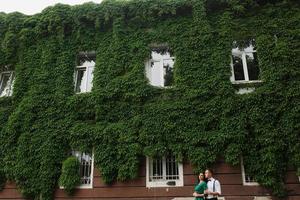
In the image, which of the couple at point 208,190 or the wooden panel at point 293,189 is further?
the wooden panel at point 293,189

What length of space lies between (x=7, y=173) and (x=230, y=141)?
32.7 feet

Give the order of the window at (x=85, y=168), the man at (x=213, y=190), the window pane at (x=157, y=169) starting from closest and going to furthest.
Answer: the man at (x=213, y=190) < the window pane at (x=157, y=169) < the window at (x=85, y=168)

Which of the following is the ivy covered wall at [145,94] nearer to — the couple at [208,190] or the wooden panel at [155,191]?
the wooden panel at [155,191]

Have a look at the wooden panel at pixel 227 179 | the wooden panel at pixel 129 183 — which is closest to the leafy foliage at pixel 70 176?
the wooden panel at pixel 129 183

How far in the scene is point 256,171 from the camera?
11.4 meters

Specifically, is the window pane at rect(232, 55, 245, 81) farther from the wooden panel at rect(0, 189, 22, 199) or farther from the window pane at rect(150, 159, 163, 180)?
the wooden panel at rect(0, 189, 22, 199)

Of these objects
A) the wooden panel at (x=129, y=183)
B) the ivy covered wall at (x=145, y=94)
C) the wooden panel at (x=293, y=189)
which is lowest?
the wooden panel at (x=293, y=189)

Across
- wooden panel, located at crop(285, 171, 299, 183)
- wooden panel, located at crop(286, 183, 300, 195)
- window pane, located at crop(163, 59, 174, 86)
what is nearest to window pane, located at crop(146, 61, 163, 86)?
window pane, located at crop(163, 59, 174, 86)

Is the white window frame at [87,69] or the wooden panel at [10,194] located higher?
the white window frame at [87,69]

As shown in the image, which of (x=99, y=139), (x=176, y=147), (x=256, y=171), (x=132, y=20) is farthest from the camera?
(x=132, y=20)

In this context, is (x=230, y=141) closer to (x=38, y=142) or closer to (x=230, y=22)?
(x=230, y=22)

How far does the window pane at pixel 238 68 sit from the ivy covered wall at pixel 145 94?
0.67m

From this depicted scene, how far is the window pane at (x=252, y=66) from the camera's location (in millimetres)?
13489

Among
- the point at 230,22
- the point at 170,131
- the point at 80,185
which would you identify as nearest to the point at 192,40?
the point at 230,22
